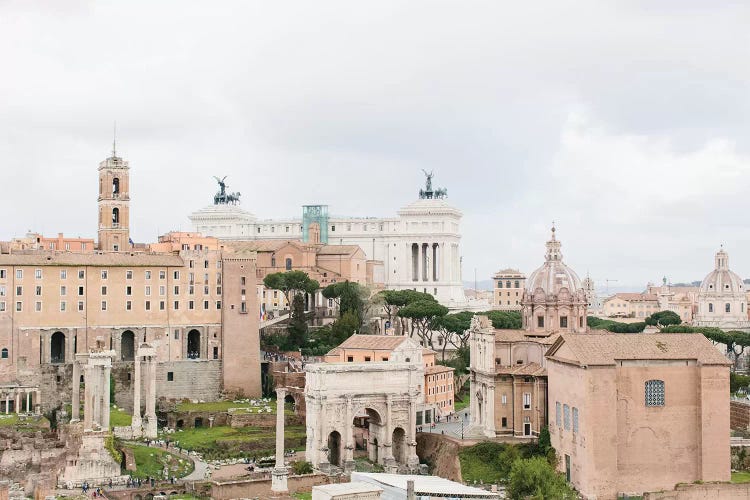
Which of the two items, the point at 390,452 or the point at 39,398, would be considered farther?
the point at 39,398

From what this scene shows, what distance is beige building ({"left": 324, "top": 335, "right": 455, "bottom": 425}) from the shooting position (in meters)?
79.4

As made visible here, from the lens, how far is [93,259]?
85938mm

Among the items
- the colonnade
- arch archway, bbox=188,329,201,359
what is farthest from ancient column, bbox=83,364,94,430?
arch archway, bbox=188,329,201,359

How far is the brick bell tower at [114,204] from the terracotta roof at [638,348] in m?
41.8

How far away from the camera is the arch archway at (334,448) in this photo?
2793 inches

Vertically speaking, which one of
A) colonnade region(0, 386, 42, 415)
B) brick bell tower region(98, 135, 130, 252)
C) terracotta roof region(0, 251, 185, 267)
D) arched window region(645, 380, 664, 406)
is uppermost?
brick bell tower region(98, 135, 130, 252)

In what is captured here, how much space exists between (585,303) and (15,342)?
40.2 metres

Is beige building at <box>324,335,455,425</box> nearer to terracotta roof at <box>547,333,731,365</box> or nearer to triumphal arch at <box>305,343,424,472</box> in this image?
triumphal arch at <box>305,343,424,472</box>

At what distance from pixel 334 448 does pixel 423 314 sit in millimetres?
31003

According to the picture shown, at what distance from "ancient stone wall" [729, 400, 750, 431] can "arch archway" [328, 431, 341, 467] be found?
82.6 feet

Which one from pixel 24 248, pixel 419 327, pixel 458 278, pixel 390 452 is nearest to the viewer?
pixel 390 452

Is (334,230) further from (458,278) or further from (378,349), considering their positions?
(378,349)

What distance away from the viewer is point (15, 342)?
8188cm

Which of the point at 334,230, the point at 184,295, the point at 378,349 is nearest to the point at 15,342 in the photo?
the point at 184,295
